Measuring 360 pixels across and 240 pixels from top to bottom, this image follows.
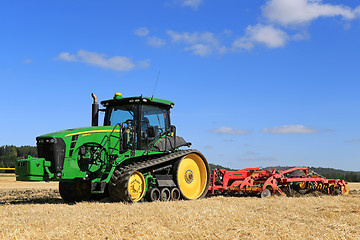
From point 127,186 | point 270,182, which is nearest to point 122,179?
point 127,186

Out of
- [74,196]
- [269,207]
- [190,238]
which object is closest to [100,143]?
[74,196]

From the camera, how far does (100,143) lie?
1151 centimetres

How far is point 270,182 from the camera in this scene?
1374 cm

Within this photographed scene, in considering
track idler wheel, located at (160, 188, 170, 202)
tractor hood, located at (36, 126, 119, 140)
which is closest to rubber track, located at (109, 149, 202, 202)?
track idler wheel, located at (160, 188, 170, 202)

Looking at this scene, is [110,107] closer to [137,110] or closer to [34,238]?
[137,110]

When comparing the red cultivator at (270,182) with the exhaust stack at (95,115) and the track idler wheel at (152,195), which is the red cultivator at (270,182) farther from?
the exhaust stack at (95,115)

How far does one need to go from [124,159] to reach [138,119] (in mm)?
1400

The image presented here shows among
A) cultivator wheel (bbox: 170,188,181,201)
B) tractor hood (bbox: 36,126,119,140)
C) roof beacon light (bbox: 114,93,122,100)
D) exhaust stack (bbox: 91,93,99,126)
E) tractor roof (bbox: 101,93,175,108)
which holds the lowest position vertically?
cultivator wheel (bbox: 170,188,181,201)

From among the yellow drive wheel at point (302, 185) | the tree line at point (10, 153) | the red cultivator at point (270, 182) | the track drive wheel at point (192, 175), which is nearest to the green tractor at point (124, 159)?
the track drive wheel at point (192, 175)

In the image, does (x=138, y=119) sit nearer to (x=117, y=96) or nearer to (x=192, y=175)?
(x=117, y=96)

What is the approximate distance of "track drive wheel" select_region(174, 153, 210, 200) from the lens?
1272 cm

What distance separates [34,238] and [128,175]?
475 centimetres

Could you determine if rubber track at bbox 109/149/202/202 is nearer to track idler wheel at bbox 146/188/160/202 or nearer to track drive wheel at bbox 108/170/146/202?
track drive wheel at bbox 108/170/146/202

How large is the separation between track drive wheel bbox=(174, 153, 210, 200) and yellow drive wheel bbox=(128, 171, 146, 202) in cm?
140
